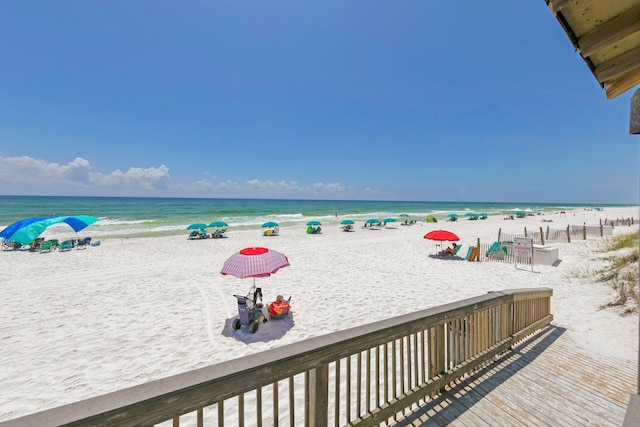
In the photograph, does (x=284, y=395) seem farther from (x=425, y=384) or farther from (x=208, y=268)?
(x=208, y=268)

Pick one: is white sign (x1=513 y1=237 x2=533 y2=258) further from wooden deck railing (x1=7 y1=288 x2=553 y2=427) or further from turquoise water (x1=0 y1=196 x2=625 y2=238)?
turquoise water (x1=0 y1=196 x2=625 y2=238)

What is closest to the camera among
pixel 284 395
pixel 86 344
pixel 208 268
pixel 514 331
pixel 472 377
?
pixel 472 377

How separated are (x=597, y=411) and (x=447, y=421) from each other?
1.84 m

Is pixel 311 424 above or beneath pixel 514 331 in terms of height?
above

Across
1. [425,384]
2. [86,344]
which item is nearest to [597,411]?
[425,384]

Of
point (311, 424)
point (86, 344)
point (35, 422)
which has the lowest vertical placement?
point (86, 344)

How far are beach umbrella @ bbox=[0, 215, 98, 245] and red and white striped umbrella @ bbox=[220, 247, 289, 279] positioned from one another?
28.3 feet

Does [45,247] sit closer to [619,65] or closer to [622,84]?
[619,65]

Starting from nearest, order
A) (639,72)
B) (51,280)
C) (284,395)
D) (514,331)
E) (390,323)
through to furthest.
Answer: (639,72)
(390,323)
(284,395)
(514,331)
(51,280)

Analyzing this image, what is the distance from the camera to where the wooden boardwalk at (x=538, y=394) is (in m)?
3.00

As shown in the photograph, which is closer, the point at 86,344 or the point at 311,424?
the point at 311,424

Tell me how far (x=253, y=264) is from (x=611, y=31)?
5.92 metres

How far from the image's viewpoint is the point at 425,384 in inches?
123

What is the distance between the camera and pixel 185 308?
7480 mm
